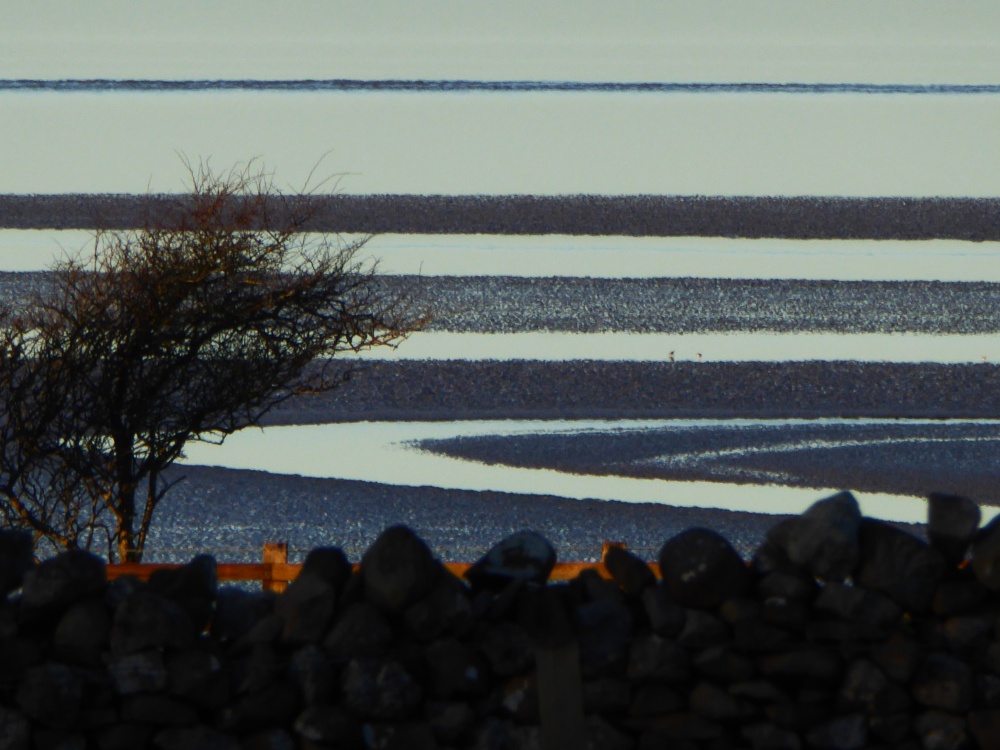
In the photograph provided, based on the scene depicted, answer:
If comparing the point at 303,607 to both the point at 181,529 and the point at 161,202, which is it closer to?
the point at 181,529

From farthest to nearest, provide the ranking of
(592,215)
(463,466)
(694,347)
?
(592,215) < (694,347) < (463,466)

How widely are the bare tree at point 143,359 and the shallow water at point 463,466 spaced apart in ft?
4.09

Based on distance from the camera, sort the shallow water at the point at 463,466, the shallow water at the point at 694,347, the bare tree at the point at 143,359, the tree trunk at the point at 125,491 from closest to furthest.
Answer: the bare tree at the point at 143,359, the tree trunk at the point at 125,491, the shallow water at the point at 463,466, the shallow water at the point at 694,347

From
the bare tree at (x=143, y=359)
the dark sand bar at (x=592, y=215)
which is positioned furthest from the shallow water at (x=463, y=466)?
the dark sand bar at (x=592, y=215)

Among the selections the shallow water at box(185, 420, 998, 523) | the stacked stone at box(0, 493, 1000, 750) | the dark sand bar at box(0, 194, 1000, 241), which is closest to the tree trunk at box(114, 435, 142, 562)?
the shallow water at box(185, 420, 998, 523)

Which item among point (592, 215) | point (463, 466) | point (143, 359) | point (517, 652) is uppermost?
point (592, 215)

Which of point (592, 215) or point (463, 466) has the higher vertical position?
point (592, 215)

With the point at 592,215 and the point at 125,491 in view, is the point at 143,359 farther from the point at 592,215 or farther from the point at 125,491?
the point at 592,215

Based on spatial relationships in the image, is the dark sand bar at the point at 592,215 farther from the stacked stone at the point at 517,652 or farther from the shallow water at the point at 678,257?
the stacked stone at the point at 517,652

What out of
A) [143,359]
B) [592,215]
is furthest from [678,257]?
[143,359]

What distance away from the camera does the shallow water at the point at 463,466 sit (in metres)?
8.33

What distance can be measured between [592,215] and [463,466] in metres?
6.32

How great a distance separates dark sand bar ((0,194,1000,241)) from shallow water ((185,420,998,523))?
4515 millimetres

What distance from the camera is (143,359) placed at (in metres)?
7.21
